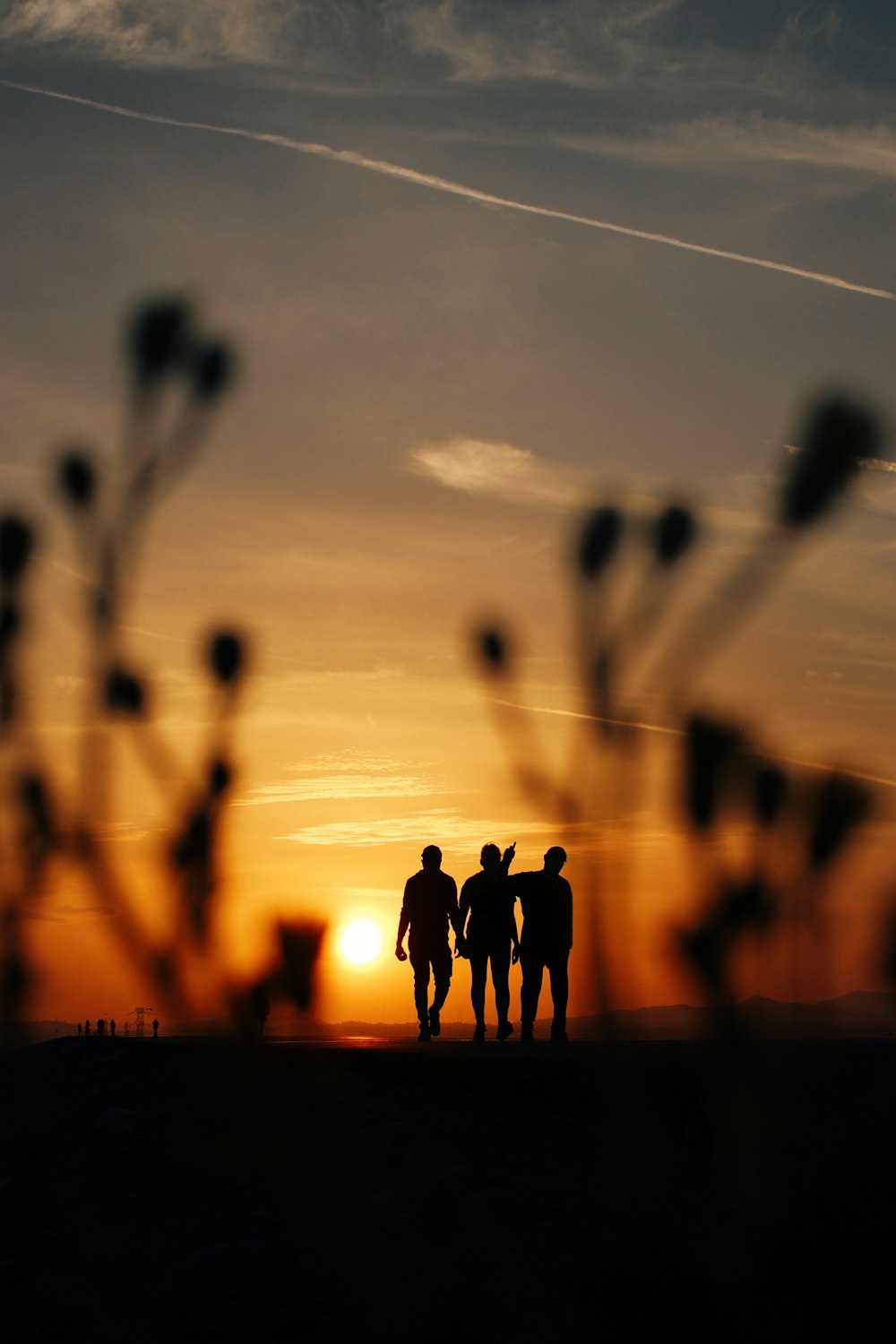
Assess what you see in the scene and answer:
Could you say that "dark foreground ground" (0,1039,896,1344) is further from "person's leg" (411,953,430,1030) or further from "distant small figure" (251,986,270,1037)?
"person's leg" (411,953,430,1030)

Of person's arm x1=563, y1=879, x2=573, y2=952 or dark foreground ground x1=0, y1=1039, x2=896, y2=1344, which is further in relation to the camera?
person's arm x1=563, y1=879, x2=573, y2=952

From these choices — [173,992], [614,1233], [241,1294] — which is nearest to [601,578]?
[173,992]

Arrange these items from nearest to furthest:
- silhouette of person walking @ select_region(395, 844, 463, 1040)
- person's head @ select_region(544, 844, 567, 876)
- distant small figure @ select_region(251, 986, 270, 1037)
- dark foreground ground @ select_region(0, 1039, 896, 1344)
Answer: distant small figure @ select_region(251, 986, 270, 1037) < dark foreground ground @ select_region(0, 1039, 896, 1344) < person's head @ select_region(544, 844, 567, 876) < silhouette of person walking @ select_region(395, 844, 463, 1040)

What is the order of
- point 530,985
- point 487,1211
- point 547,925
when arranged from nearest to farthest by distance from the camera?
1. point 487,1211
2. point 547,925
3. point 530,985

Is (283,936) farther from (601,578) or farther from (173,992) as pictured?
(601,578)

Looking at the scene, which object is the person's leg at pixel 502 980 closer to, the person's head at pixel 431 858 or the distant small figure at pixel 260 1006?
the person's head at pixel 431 858

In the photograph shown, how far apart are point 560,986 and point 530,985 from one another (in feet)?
0.83

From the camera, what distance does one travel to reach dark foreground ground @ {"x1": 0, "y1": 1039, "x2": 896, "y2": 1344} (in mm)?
2400

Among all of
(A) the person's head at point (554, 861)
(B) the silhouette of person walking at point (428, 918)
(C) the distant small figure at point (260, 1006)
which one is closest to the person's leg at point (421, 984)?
(B) the silhouette of person walking at point (428, 918)

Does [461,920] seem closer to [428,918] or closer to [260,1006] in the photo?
[428,918]

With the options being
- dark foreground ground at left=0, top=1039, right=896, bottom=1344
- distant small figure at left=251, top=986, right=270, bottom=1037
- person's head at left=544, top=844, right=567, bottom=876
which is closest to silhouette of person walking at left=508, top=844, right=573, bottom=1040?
person's head at left=544, top=844, right=567, bottom=876

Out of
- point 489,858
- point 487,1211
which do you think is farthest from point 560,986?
point 487,1211

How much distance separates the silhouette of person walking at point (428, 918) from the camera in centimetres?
1212

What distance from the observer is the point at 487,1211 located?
16.3 ft
